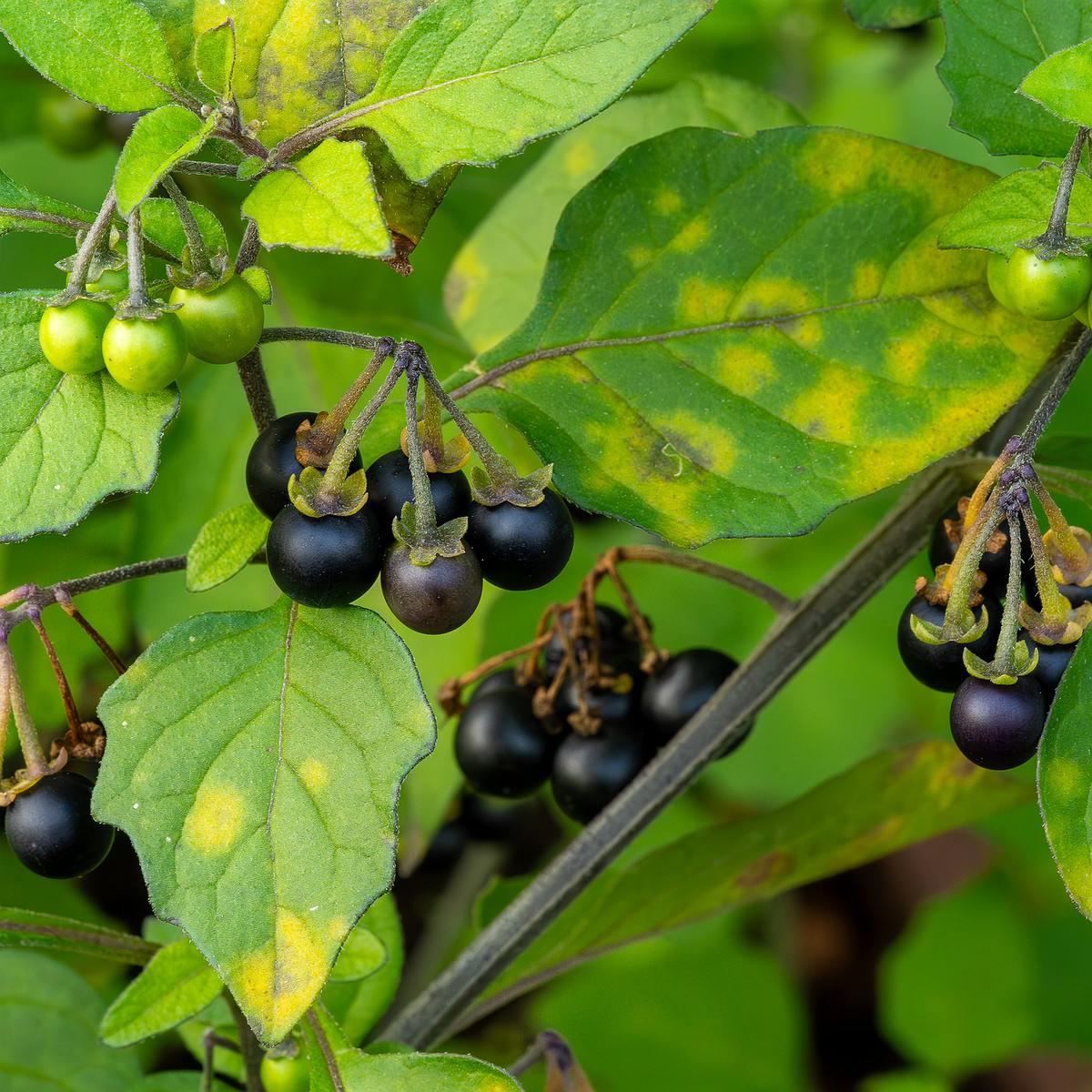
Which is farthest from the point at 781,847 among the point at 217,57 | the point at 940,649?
the point at 217,57

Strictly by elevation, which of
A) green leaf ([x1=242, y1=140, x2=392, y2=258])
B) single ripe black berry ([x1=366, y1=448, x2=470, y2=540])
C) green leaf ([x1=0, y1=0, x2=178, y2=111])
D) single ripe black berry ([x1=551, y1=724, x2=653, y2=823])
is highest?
green leaf ([x1=0, y1=0, x2=178, y2=111])

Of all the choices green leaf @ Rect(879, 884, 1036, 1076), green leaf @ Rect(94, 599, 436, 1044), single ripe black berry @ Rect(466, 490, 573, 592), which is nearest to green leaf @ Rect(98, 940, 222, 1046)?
Answer: green leaf @ Rect(94, 599, 436, 1044)

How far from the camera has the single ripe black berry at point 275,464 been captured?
0.87m

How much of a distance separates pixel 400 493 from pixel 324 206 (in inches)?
7.8

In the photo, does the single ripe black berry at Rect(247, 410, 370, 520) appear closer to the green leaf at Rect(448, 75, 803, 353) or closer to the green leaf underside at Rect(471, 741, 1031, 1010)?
the green leaf at Rect(448, 75, 803, 353)

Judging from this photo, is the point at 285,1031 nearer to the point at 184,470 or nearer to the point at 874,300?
the point at 874,300

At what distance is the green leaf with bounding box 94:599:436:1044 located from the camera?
0.83m

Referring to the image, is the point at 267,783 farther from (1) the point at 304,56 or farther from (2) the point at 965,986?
(2) the point at 965,986

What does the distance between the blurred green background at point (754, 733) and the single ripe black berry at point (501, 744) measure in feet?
0.57

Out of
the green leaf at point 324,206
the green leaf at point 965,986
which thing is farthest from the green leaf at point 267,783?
the green leaf at point 965,986

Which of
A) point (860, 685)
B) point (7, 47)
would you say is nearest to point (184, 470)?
point (7, 47)

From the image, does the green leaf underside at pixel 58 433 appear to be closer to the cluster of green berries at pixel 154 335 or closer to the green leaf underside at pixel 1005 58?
the cluster of green berries at pixel 154 335

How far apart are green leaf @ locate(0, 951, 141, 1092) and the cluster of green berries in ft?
2.67

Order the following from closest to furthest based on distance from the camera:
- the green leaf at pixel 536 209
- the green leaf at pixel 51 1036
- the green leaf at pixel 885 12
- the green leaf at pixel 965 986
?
the green leaf at pixel 885 12
the green leaf at pixel 51 1036
the green leaf at pixel 536 209
the green leaf at pixel 965 986
